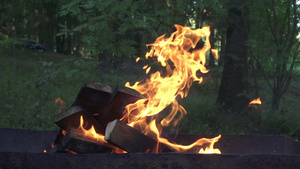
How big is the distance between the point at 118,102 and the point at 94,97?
28cm

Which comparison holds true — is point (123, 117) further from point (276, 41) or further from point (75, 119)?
point (276, 41)

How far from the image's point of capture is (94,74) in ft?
20.9

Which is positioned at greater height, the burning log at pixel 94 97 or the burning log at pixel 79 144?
the burning log at pixel 94 97

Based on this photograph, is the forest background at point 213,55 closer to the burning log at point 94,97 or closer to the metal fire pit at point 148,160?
the burning log at point 94,97

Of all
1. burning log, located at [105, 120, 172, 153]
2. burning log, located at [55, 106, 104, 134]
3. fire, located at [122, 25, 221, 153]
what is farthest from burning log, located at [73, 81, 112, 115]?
burning log, located at [105, 120, 172, 153]

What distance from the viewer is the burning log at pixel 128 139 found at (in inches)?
117

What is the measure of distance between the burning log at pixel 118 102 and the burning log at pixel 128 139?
1.09ft

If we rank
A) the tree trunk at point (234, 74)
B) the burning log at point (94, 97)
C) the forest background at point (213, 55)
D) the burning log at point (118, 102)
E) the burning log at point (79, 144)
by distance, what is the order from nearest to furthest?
the burning log at point (79, 144) → the burning log at point (118, 102) → the burning log at point (94, 97) → the forest background at point (213, 55) → the tree trunk at point (234, 74)

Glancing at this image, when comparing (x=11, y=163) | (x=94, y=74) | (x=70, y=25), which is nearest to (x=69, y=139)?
(x=11, y=163)

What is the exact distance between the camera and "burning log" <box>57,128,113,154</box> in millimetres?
2955

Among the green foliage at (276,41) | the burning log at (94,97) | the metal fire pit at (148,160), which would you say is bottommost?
the metal fire pit at (148,160)

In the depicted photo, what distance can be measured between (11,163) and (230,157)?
1714 mm

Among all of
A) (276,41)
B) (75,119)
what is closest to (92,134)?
(75,119)

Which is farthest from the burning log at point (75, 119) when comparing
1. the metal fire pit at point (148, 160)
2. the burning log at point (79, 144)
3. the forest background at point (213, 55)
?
the forest background at point (213, 55)
